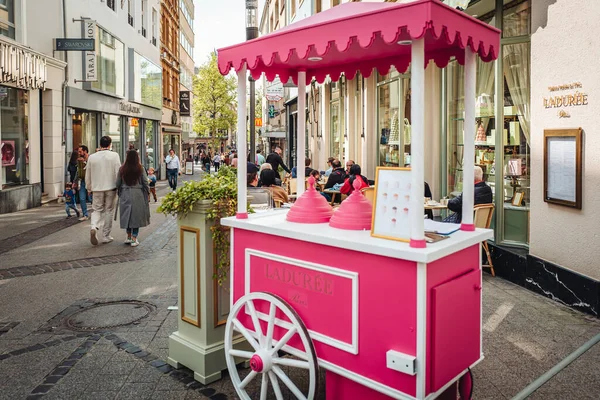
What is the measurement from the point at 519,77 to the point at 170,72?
33.3 meters

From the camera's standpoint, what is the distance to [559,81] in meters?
6.23

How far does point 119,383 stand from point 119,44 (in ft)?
72.7

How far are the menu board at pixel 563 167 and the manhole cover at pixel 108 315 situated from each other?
4762mm

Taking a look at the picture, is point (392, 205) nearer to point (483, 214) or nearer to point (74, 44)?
point (483, 214)

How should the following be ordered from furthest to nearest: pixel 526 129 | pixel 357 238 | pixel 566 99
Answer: pixel 526 129, pixel 566 99, pixel 357 238

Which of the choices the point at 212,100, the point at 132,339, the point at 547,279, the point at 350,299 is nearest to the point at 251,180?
the point at 132,339

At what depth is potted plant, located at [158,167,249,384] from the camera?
4.21m

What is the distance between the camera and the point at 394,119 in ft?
42.0

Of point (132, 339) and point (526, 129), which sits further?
point (526, 129)

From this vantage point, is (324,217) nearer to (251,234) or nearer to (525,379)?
(251,234)

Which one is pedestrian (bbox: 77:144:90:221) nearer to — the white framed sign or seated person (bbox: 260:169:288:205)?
Result: seated person (bbox: 260:169:288:205)

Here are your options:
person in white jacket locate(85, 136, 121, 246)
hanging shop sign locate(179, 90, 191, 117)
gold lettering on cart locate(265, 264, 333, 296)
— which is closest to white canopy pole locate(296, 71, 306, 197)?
gold lettering on cart locate(265, 264, 333, 296)

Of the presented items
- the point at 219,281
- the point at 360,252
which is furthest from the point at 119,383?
the point at 360,252

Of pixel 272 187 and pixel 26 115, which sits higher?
pixel 26 115
